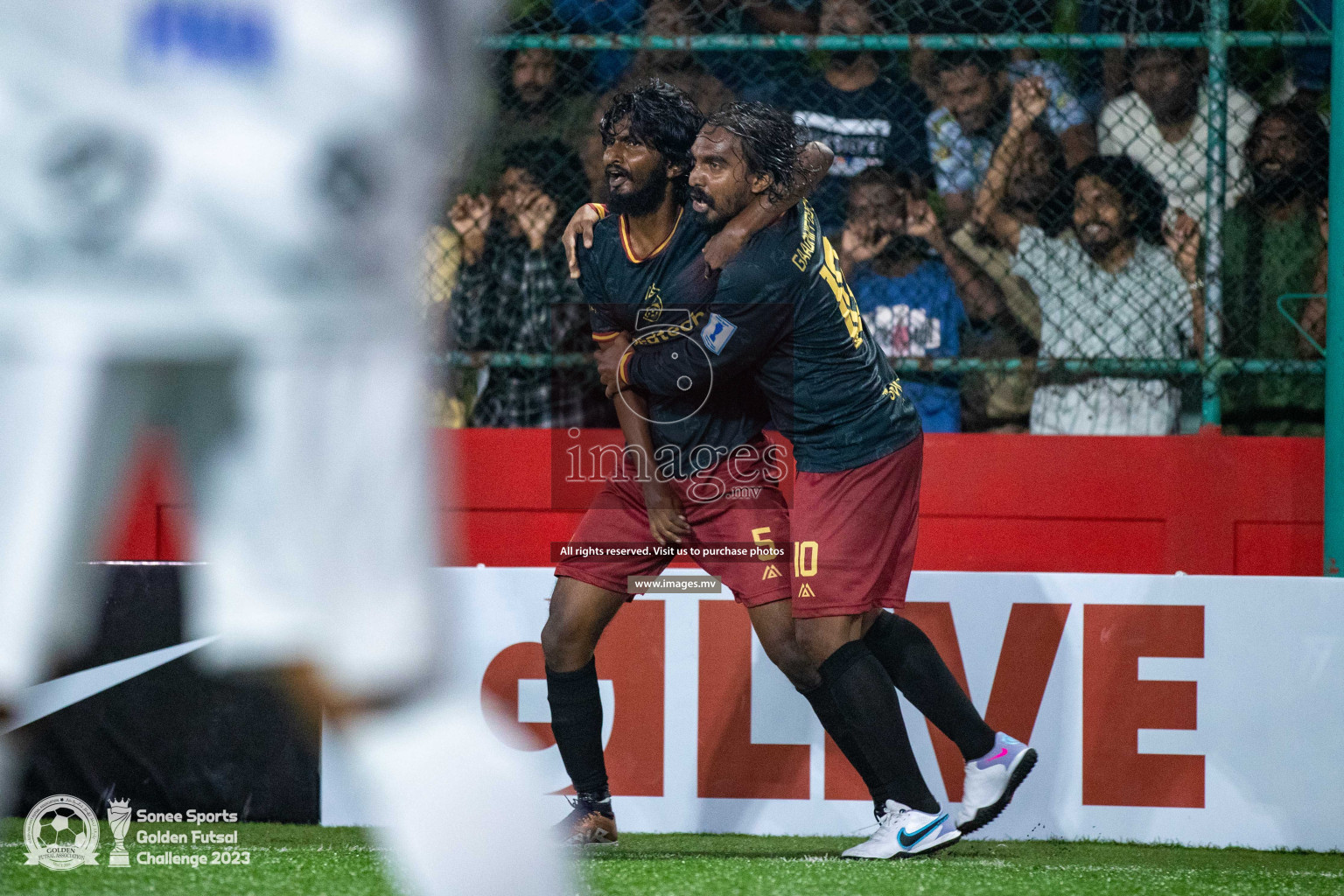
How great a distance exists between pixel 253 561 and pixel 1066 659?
2.78 meters

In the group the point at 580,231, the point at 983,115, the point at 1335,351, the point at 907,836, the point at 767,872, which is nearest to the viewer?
the point at 767,872

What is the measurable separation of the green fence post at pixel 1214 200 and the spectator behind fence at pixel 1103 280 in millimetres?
46

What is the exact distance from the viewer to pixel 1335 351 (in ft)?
13.4

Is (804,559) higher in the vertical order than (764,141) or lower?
lower

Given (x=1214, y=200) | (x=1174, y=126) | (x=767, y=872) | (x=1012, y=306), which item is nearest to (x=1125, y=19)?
(x=1174, y=126)

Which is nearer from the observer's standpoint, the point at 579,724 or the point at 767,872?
Answer: the point at 767,872

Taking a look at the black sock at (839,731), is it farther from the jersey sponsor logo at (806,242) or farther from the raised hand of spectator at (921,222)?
the raised hand of spectator at (921,222)

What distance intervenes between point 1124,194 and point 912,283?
742 millimetres

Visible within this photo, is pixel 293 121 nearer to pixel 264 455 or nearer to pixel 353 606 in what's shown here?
pixel 264 455

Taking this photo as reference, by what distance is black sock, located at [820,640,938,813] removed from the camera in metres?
3.25

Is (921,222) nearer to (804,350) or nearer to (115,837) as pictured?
(804,350)

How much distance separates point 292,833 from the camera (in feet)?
12.4

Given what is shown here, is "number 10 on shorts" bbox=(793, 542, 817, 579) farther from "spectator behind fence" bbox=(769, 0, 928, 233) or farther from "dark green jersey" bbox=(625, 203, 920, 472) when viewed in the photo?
"spectator behind fence" bbox=(769, 0, 928, 233)

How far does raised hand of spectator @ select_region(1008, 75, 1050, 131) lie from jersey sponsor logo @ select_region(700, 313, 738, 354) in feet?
5.58
